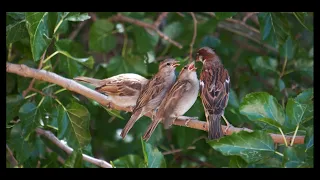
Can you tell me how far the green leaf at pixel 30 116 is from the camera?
4406 millimetres

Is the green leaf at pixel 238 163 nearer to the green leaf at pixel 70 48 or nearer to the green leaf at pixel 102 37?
the green leaf at pixel 70 48

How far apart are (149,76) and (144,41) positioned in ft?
0.89

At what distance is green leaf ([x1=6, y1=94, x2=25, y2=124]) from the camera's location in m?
4.60

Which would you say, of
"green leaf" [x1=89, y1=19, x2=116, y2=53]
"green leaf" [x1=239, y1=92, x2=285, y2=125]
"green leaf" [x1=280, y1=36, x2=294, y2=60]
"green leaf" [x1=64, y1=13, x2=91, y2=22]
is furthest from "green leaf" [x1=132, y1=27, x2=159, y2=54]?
"green leaf" [x1=239, y1=92, x2=285, y2=125]

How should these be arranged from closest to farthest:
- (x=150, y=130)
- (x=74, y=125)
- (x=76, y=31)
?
(x=150, y=130), (x=74, y=125), (x=76, y=31)

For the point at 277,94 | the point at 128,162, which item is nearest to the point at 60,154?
the point at 277,94

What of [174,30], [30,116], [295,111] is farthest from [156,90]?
[174,30]

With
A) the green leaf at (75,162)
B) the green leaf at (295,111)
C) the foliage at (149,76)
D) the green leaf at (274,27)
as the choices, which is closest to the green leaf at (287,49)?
the foliage at (149,76)

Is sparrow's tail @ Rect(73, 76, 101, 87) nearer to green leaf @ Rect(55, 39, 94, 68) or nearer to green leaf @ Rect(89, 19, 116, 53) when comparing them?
green leaf @ Rect(55, 39, 94, 68)

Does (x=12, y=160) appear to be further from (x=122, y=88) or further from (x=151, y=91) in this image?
(x=151, y=91)

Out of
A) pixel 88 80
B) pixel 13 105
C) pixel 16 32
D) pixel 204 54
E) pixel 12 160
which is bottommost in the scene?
pixel 12 160

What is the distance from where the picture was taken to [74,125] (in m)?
4.22

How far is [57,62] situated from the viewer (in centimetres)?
512

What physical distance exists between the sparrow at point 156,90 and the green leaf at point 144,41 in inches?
79.7
